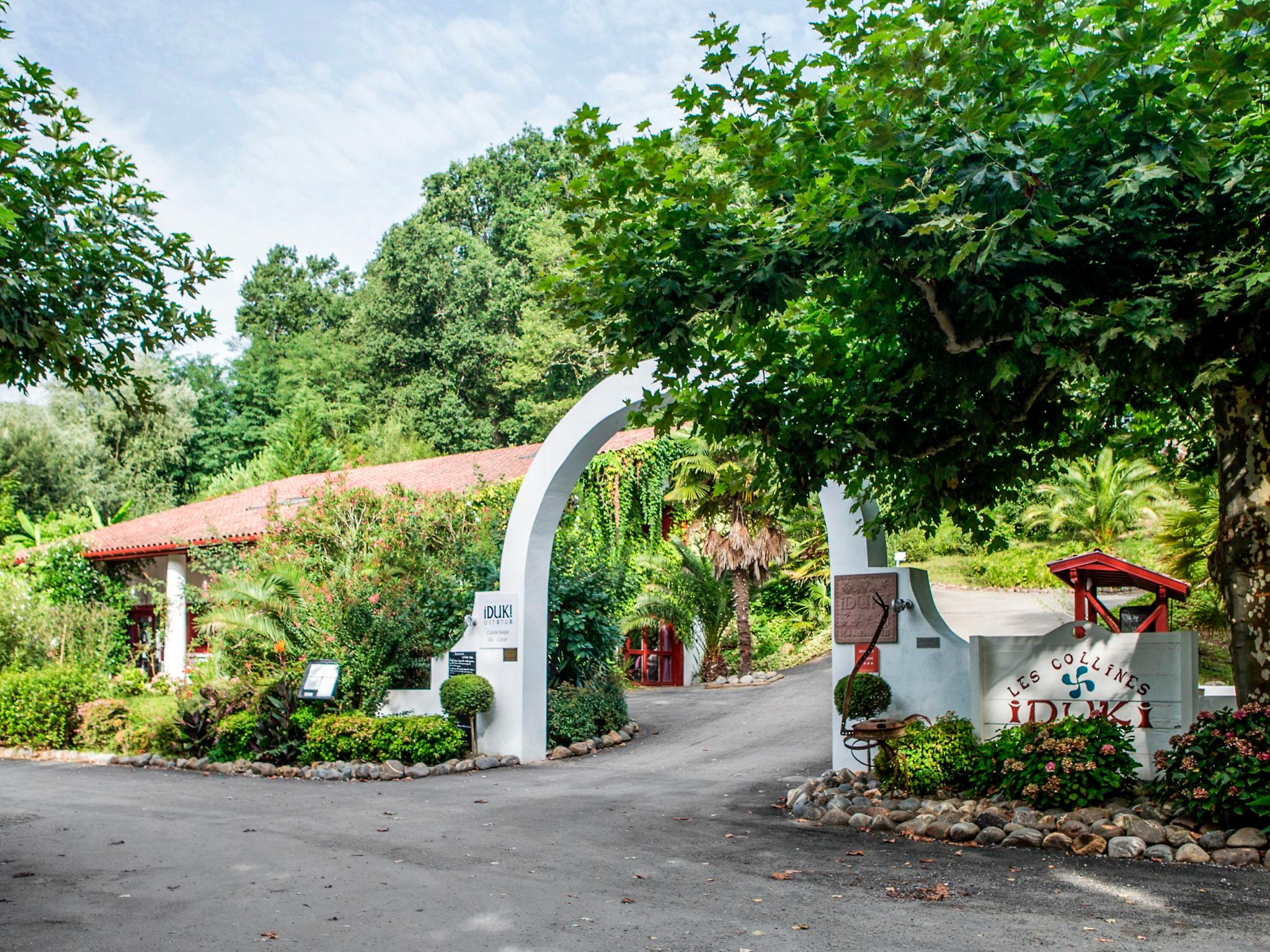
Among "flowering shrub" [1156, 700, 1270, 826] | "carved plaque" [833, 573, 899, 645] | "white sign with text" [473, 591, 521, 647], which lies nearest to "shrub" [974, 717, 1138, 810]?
"flowering shrub" [1156, 700, 1270, 826]

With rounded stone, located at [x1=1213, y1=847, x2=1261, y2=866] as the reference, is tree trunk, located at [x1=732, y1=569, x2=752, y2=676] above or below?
above

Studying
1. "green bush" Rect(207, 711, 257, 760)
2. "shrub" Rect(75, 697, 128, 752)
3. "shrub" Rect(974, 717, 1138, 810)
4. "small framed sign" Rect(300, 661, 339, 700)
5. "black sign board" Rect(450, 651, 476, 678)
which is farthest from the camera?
"shrub" Rect(75, 697, 128, 752)

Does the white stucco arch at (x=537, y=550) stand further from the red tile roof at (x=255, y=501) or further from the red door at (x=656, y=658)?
the red door at (x=656, y=658)

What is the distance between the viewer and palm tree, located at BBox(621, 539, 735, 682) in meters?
22.6

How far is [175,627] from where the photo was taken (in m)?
22.5

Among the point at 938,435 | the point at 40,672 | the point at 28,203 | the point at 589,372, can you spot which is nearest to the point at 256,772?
the point at 40,672

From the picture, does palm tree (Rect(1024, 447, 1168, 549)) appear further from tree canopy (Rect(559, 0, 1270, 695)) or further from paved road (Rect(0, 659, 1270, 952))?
tree canopy (Rect(559, 0, 1270, 695))

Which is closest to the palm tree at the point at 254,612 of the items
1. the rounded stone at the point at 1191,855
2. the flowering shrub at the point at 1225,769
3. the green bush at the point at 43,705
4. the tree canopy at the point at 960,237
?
the green bush at the point at 43,705

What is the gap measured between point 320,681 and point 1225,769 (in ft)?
33.3

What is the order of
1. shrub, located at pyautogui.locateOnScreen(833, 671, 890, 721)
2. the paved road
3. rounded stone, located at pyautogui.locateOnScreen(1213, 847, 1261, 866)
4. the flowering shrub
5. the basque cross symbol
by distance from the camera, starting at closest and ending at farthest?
the paved road → rounded stone, located at pyautogui.locateOnScreen(1213, 847, 1261, 866) → the flowering shrub → the basque cross symbol → shrub, located at pyautogui.locateOnScreen(833, 671, 890, 721)

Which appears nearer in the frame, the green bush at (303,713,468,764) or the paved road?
the paved road

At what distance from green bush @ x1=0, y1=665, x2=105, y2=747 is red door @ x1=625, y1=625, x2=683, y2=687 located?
36.3 feet

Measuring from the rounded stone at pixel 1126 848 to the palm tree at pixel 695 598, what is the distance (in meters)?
15.3

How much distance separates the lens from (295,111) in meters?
16.2
